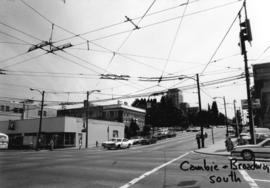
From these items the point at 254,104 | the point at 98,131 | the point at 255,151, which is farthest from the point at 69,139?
the point at 255,151

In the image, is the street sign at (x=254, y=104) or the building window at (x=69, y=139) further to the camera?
the building window at (x=69, y=139)

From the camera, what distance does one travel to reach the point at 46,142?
4288 cm

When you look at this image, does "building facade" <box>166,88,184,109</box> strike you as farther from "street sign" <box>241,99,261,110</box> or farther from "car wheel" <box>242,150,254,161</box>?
"car wheel" <box>242,150,254,161</box>

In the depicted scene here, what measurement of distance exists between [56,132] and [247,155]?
111 ft

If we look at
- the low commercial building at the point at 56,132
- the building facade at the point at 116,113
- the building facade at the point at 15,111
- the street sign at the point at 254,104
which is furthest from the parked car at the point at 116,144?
the building facade at the point at 15,111

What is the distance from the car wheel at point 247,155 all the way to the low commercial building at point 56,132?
29096mm

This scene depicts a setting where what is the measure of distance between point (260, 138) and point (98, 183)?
2409cm

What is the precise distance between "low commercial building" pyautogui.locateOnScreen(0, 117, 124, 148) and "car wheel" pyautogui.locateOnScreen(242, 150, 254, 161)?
29.1m

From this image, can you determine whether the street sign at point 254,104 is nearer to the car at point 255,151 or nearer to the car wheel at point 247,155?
the car at point 255,151

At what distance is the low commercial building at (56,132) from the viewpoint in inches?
1633

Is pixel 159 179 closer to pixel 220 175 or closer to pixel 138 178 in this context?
pixel 138 178

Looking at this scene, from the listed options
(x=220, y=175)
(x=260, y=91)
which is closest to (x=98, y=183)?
(x=220, y=175)

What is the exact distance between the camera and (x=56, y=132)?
41.8 m

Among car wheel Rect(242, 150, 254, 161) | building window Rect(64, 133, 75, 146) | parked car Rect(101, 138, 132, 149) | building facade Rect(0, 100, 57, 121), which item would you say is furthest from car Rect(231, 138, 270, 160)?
building facade Rect(0, 100, 57, 121)
